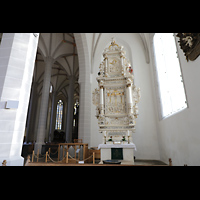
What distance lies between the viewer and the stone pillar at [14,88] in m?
3.22

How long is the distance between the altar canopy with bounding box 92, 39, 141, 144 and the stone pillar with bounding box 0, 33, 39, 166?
3.41m

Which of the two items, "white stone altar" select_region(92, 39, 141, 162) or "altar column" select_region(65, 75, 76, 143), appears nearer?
"white stone altar" select_region(92, 39, 141, 162)

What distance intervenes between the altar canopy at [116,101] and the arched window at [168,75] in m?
1.67

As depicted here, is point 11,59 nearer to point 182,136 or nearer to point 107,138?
point 107,138

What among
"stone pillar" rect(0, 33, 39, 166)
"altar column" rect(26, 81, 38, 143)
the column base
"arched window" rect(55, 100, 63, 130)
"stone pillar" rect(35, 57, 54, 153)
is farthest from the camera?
"arched window" rect(55, 100, 63, 130)

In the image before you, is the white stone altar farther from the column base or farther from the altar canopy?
the column base

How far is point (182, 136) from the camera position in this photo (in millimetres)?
5336

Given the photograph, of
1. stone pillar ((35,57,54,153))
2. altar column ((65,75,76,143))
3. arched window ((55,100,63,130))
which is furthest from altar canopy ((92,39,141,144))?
arched window ((55,100,63,130))

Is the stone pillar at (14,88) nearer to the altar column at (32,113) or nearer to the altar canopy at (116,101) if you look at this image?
the altar canopy at (116,101)

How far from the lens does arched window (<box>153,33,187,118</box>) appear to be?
5973 mm

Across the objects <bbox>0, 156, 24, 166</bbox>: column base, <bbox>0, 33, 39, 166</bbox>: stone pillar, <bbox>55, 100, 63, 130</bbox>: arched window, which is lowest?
<bbox>0, 156, 24, 166</bbox>: column base

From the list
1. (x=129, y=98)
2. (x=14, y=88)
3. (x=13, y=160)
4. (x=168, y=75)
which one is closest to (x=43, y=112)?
(x=129, y=98)

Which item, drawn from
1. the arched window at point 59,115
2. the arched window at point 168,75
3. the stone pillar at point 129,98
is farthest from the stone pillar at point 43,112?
the arched window at point 59,115

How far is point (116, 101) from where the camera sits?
22.0 ft
